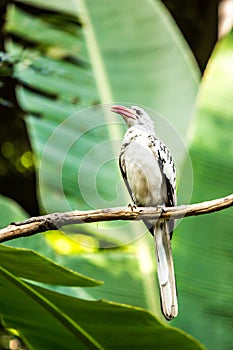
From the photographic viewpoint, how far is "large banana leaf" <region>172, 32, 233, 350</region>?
1.85m

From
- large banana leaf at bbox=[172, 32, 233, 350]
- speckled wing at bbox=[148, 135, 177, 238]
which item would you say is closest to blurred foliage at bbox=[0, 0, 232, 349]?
large banana leaf at bbox=[172, 32, 233, 350]

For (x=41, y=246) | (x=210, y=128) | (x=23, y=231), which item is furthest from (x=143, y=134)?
(x=41, y=246)

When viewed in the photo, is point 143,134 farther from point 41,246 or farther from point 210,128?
point 41,246

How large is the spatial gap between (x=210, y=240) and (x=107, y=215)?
0.82 m

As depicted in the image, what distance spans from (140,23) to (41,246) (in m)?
0.87

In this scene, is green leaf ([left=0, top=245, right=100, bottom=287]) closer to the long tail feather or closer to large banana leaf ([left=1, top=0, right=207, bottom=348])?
the long tail feather

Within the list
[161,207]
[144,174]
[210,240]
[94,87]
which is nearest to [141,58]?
[94,87]

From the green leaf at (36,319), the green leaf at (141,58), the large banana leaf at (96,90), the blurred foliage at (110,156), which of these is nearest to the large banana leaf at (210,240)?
the blurred foliage at (110,156)

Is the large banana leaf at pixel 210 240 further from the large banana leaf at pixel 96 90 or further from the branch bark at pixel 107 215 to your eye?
the branch bark at pixel 107 215

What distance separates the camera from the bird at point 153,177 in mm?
1237

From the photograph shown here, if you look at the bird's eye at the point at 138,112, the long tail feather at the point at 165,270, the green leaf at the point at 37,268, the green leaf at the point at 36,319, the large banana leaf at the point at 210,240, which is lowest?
the large banana leaf at the point at 210,240

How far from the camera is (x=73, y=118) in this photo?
244cm

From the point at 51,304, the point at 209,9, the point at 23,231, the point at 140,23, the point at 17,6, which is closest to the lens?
the point at 23,231

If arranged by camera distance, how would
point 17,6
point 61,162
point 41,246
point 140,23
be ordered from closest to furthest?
point 41,246
point 61,162
point 140,23
point 17,6
